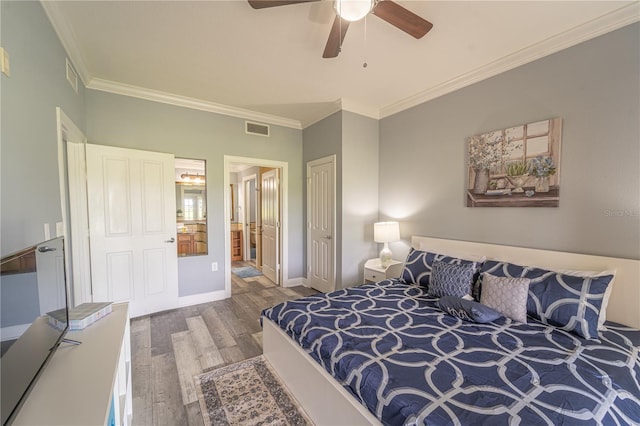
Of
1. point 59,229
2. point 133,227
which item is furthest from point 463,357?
point 133,227

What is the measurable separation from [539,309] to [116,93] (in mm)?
4570

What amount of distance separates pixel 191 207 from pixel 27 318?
288 centimetres

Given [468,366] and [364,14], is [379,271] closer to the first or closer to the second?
[468,366]

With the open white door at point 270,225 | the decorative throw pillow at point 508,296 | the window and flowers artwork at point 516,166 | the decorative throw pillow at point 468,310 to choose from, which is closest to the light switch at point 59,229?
the open white door at point 270,225

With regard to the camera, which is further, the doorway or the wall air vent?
A: the doorway

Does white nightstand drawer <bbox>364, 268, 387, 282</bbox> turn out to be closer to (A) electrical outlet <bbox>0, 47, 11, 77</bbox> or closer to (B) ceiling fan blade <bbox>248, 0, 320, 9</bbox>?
(B) ceiling fan blade <bbox>248, 0, 320, 9</bbox>

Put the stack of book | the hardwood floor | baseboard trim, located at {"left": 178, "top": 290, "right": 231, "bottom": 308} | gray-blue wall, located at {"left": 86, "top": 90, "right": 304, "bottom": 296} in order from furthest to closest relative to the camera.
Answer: baseboard trim, located at {"left": 178, "top": 290, "right": 231, "bottom": 308} → gray-blue wall, located at {"left": 86, "top": 90, "right": 304, "bottom": 296} → the hardwood floor → the stack of book

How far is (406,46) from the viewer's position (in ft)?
7.43

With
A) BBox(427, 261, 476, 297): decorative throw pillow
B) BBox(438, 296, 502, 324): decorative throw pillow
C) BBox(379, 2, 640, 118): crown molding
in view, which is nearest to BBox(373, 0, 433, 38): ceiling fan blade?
BBox(379, 2, 640, 118): crown molding

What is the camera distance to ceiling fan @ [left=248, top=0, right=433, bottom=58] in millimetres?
1439

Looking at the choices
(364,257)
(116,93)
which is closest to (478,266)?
(364,257)

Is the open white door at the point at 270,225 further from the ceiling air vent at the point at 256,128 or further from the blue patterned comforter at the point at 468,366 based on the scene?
the blue patterned comforter at the point at 468,366

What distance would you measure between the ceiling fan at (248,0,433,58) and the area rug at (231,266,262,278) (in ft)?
Result: 13.6

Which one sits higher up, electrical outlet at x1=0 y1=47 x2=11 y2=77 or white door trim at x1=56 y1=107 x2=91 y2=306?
electrical outlet at x1=0 y1=47 x2=11 y2=77
